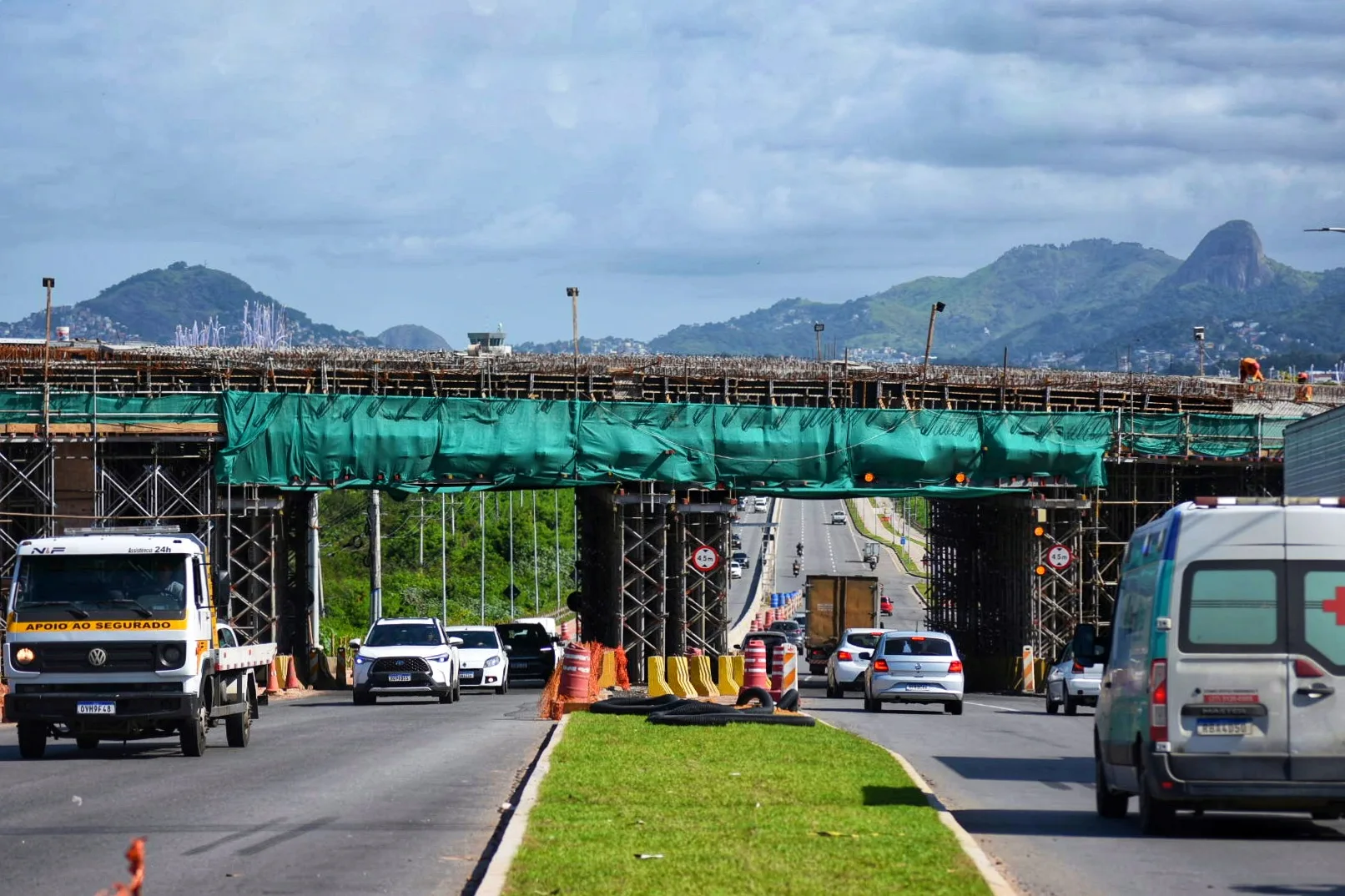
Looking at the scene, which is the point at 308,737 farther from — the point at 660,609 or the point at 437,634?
the point at 660,609

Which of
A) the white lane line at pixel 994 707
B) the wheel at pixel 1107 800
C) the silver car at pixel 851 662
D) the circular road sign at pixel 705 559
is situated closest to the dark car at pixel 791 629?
the circular road sign at pixel 705 559

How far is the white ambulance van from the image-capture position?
14.0 meters

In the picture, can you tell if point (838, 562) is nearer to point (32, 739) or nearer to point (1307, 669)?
point (32, 739)

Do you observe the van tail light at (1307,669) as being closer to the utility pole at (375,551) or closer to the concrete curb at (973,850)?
the concrete curb at (973,850)

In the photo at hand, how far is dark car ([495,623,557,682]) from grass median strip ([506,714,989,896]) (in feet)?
92.7

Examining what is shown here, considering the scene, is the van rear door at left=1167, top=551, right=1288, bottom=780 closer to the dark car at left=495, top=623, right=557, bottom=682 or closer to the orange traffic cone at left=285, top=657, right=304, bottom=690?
the orange traffic cone at left=285, top=657, right=304, bottom=690

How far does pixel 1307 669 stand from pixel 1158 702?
1087 millimetres

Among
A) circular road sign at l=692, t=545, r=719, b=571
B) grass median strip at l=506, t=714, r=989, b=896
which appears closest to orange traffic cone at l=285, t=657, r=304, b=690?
circular road sign at l=692, t=545, r=719, b=571

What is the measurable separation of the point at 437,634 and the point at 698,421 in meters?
14.2

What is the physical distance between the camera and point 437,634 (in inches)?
1538

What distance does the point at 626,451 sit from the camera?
50.6 m

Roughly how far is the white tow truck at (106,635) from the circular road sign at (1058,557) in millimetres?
31693

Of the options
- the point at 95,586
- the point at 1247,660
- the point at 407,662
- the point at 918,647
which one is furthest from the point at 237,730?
the point at 1247,660

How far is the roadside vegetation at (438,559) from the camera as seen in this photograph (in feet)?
325
